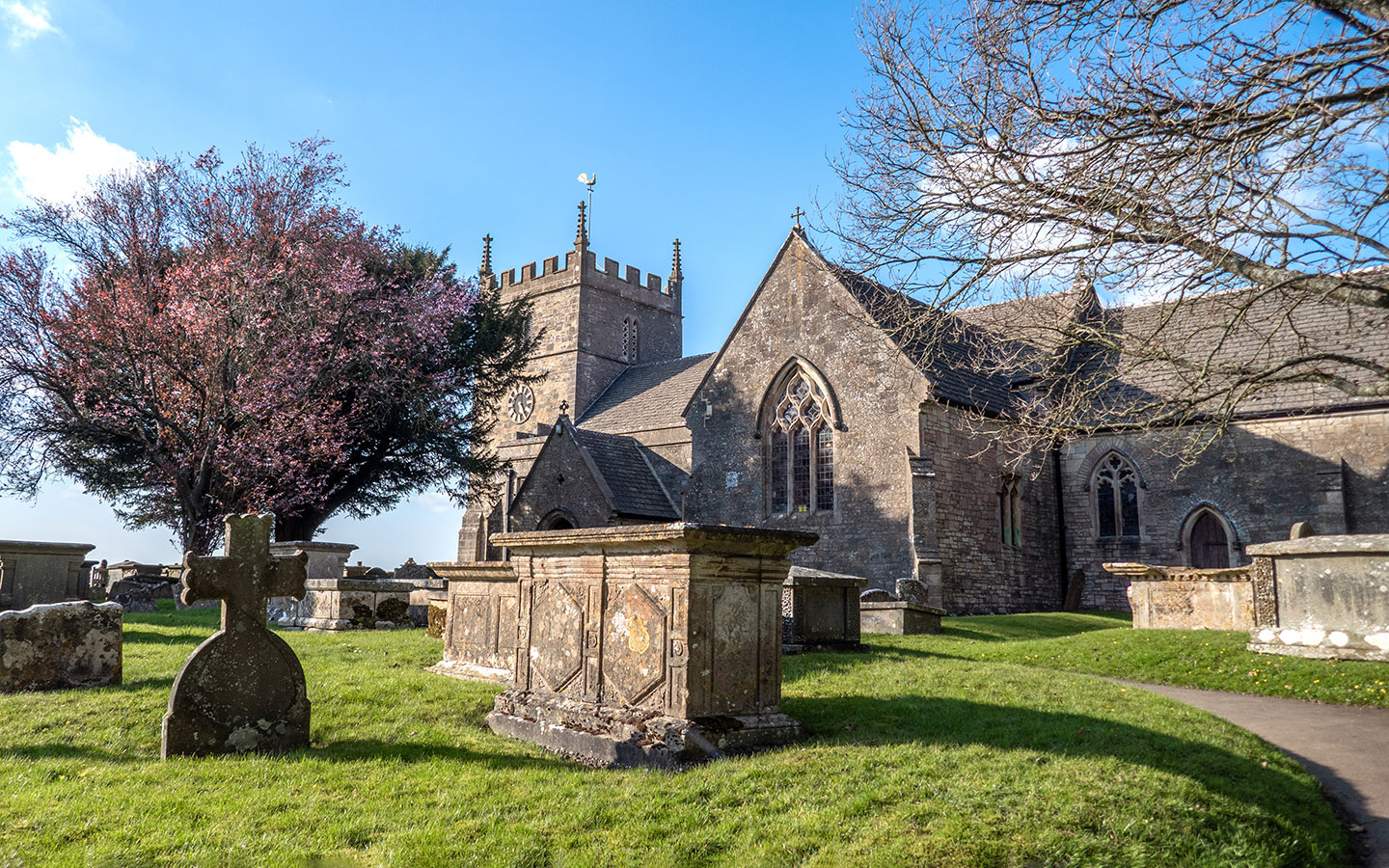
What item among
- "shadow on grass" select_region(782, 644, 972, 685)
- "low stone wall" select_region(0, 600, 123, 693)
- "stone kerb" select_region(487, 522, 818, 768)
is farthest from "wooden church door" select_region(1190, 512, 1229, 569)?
"low stone wall" select_region(0, 600, 123, 693)

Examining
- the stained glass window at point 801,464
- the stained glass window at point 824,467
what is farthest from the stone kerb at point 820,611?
the stained glass window at point 801,464

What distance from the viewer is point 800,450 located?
76.2ft

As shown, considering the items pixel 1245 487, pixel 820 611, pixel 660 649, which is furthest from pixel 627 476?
pixel 660 649

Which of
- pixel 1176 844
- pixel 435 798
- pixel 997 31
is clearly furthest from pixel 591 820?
pixel 997 31

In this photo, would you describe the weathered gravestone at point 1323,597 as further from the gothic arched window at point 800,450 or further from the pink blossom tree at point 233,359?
the pink blossom tree at point 233,359

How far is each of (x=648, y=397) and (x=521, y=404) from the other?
1001cm

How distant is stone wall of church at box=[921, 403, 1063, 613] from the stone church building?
5 centimetres

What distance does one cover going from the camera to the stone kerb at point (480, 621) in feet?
31.5

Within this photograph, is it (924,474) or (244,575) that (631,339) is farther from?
(244,575)

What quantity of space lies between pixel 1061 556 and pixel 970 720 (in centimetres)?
1860

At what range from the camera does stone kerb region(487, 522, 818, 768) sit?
6.62 meters

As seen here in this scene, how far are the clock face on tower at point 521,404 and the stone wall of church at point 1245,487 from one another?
24.5 m

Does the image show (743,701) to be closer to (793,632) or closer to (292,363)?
(793,632)

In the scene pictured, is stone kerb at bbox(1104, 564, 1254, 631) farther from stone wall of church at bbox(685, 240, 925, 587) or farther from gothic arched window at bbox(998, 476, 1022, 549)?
gothic arched window at bbox(998, 476, 1022, 549)
